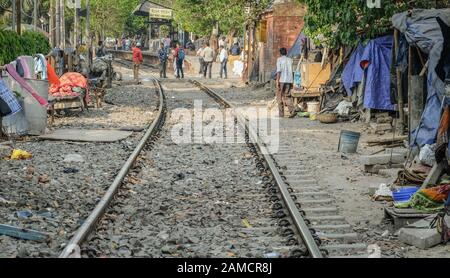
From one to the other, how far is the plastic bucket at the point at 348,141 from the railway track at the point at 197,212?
4.96 feet

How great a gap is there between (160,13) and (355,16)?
45911 millimetres

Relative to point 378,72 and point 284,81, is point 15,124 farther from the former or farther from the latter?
point 378,72

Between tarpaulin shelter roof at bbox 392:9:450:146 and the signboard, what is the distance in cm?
4878

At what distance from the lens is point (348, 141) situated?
14.8 m

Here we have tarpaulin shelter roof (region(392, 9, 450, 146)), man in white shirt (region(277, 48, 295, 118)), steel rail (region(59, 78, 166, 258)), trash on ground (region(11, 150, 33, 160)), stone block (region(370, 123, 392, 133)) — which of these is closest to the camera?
steel rail (region(59, 78, 166, 258))

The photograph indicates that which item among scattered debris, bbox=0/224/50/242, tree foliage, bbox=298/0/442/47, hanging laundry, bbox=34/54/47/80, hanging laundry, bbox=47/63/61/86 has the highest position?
tree foliage, bbox=298/0/442/47

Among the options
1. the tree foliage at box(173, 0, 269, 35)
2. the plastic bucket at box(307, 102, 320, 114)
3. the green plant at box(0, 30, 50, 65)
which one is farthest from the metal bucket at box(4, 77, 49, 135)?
the tree foliage at box(173, 0, 269, 35)

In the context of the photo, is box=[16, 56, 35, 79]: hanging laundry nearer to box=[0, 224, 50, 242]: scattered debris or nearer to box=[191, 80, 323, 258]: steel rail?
box=[191, 80, 323, 258]: steel rail

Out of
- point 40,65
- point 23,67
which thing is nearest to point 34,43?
point 40,65

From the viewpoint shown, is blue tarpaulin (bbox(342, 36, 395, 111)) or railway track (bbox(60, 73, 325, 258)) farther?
blue tarpaulin (bbox(342, 36, 395, 111))

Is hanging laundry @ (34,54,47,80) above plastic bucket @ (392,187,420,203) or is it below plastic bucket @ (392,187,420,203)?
above

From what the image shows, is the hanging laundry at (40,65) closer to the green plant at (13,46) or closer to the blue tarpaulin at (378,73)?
the green plant at (13,46)

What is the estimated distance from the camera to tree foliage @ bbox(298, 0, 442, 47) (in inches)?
659
